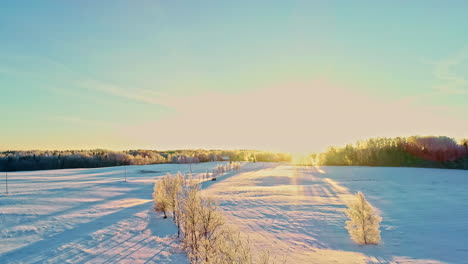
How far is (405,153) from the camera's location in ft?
208

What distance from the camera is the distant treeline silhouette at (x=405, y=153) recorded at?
182 feet

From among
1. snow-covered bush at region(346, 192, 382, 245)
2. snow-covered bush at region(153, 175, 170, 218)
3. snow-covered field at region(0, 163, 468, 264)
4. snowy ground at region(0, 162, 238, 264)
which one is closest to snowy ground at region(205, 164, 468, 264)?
→ snow-covered field at region(0, 163, 468, 264)

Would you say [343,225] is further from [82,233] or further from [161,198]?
[82,233]

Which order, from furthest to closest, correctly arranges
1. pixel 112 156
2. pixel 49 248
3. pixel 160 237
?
pixel 112 156 → pixel 160 237 → pixel 49 248

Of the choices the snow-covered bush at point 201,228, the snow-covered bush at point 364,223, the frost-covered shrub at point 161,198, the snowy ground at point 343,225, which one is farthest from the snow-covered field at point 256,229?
the snow-covered bush at point 201,228

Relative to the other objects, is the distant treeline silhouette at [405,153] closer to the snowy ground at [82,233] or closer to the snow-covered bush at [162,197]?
the snow-covered bush at [162,197]

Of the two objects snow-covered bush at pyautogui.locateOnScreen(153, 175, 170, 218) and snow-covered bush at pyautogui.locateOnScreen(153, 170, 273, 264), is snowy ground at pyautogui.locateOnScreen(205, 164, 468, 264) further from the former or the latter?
snow-covered bush at pyautogui.locateOnScreen(153, 175, 170, 218)

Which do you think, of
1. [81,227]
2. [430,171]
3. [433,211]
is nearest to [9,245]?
[81,227]

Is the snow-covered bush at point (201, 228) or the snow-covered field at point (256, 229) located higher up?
the snow-covered bush at point (201, 228)

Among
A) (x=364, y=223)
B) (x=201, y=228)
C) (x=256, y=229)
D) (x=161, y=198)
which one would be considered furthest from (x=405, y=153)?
(x=201, y=228)

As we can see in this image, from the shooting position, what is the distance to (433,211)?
22609 millimetres

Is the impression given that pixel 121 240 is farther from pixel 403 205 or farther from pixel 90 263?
pixel 403 205

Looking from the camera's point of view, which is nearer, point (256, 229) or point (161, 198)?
point (256, 229)

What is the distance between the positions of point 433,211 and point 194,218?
867 inches
